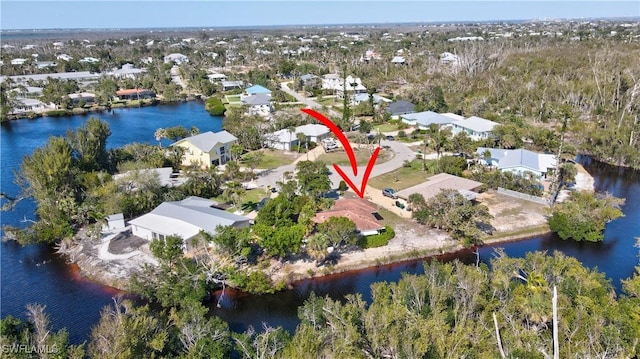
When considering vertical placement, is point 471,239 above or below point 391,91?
below

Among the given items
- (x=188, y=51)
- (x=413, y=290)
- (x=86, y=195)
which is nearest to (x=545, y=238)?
(x=413, y=290)

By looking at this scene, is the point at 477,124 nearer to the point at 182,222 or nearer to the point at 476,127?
the point at 476,127

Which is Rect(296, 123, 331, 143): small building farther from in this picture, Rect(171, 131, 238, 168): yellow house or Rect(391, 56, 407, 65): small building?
Rect(391, 56, 407, 65): small building

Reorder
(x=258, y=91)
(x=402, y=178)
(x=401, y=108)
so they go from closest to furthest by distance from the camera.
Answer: (x=402, y=178)
(x=401, y=108)
(x=258, y=91)

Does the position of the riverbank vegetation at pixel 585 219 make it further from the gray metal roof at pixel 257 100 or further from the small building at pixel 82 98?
the small building at pixel 82 98

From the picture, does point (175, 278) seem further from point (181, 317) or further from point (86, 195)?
point (86, 195)

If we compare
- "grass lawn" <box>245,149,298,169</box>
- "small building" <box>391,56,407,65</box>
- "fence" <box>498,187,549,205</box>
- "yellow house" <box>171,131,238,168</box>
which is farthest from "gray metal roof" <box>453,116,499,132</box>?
"small building" <box>391,56,407,65</box>

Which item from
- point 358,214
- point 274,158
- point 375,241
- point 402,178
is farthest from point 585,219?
point 274,158
